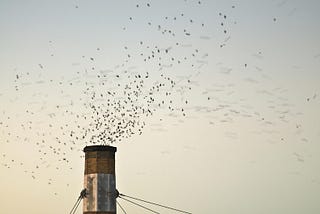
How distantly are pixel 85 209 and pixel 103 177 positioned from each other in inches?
39.9

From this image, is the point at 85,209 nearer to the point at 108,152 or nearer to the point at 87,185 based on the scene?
the point at 87,185

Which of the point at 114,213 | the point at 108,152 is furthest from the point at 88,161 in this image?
the point at 114,213

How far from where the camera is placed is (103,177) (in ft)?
44.1

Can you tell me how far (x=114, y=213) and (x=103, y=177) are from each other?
3.47ft

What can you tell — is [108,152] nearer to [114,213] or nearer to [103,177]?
[103,177]

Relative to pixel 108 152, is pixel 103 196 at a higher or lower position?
lower

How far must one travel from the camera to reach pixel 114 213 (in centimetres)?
1304

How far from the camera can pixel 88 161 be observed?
13688 millimetres

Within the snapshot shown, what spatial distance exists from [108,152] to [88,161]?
2.03 feet

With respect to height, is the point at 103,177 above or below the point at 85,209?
above

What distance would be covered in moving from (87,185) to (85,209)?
69cm

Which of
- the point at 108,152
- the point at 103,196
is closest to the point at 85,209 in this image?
the point at 103,196

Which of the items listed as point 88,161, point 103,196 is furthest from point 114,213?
point 88,161

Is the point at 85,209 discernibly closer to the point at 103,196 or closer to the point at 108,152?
the point at 103,196
